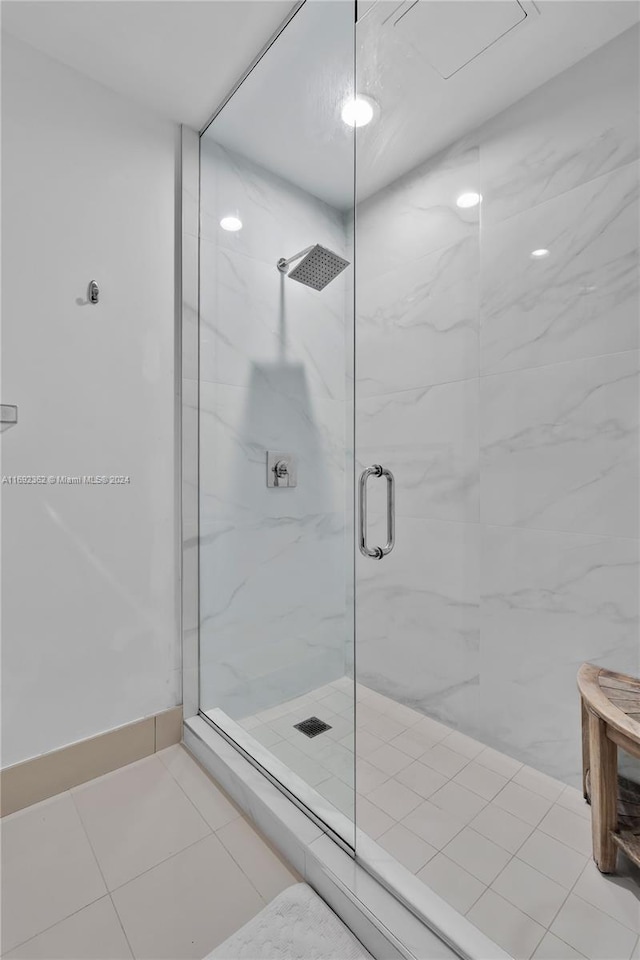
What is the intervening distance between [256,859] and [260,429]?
49.3 inches

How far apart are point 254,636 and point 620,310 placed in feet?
5.16

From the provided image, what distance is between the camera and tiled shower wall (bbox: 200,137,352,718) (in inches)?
64.1

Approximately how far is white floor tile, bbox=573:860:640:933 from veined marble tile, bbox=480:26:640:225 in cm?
190

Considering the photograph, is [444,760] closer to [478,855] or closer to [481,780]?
[481,780]

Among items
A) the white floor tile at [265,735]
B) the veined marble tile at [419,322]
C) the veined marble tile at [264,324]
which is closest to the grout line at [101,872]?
the white floor tile at [265,735]

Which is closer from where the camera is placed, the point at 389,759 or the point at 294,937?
the point at 294,937

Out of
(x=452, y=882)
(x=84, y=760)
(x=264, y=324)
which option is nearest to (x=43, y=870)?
(x=84, y=760)

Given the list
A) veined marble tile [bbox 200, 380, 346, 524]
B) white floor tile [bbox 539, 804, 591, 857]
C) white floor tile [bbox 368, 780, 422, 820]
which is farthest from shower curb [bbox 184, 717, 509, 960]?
veined marble tile [bbox 200, 380, 346, 524]

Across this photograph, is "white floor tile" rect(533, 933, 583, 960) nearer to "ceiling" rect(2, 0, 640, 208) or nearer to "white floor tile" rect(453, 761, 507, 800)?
"white floor tile" rect(453, 761, 507, 800)

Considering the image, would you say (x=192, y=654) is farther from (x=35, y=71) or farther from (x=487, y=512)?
(x=35, y=71)

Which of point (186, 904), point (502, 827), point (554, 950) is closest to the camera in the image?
point (554, 950)

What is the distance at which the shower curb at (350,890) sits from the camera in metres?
0.87

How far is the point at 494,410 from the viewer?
5.32 ft

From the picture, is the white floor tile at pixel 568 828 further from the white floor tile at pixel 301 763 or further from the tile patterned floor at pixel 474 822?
the white floor tile at pixel 301 763
